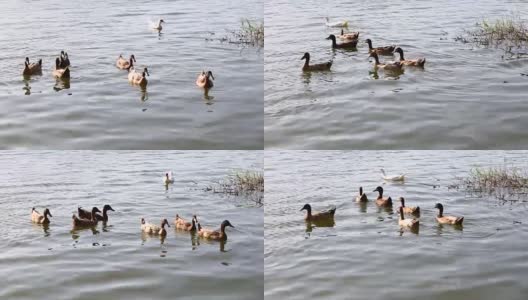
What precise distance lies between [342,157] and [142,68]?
457 cm

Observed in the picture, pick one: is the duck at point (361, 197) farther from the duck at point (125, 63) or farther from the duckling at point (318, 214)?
the duck at point (125, 63)

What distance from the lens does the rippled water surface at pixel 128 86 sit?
14.0 metres

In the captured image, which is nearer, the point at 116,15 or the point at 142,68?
→ the point at 142,68

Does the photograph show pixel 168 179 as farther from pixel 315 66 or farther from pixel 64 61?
pixel 315 66

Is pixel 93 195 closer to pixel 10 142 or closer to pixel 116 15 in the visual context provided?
pixel 10 142

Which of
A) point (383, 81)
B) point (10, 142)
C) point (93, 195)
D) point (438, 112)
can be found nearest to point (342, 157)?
point (383, 81)

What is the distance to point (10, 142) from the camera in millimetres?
13938

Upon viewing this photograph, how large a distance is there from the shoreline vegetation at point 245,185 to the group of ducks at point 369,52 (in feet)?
8.15

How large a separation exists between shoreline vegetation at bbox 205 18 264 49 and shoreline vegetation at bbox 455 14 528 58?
4.61 meters

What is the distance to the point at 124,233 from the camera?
14.6 meters

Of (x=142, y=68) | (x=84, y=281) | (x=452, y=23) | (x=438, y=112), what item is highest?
(x=452, y=23)

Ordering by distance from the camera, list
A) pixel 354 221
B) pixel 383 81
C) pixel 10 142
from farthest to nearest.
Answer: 1. pixel 383 81
2. pixel 354 221
3. pixel 10 142

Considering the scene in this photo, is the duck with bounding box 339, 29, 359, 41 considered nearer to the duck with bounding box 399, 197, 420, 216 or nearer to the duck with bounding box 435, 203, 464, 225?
the duck with bounding box 399, 197, 420, 216

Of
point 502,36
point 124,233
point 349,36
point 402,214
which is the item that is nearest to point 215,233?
point 124,233
